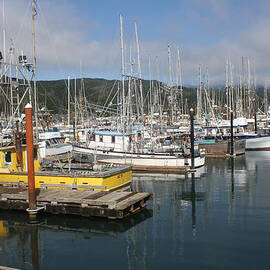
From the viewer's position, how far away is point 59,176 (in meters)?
19.3

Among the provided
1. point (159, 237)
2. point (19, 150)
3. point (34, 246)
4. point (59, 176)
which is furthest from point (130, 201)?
point (19, 150)

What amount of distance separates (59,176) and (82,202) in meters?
3.67

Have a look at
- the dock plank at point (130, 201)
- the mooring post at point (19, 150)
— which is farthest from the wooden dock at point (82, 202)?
the mooring post at point (19, 150)

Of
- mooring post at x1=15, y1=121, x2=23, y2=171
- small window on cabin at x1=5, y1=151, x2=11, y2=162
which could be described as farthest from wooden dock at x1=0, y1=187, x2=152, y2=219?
small window on cabin at x1=5, y1=151, x2=11, y2=162

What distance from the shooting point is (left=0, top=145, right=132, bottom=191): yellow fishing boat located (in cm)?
1878

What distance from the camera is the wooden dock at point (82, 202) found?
15.8 metres

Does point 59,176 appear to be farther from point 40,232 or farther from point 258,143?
point 258,143

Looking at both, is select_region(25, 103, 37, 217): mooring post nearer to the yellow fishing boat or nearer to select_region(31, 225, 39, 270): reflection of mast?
select_region(31, 225, 39, 270): reflection of mast

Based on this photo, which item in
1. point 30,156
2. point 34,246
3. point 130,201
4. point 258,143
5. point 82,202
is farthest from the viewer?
point 258,143

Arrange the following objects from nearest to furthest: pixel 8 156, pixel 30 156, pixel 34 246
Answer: pixel 34 246 < pixel 30 156 < pixel 8 156

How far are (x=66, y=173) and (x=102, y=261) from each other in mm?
8419

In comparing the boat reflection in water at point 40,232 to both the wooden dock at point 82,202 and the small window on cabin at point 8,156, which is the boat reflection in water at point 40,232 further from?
the small window on cabin at point 8,156

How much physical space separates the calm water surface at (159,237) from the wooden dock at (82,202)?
0.46 m

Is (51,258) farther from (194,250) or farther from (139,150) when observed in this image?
(139,150)
